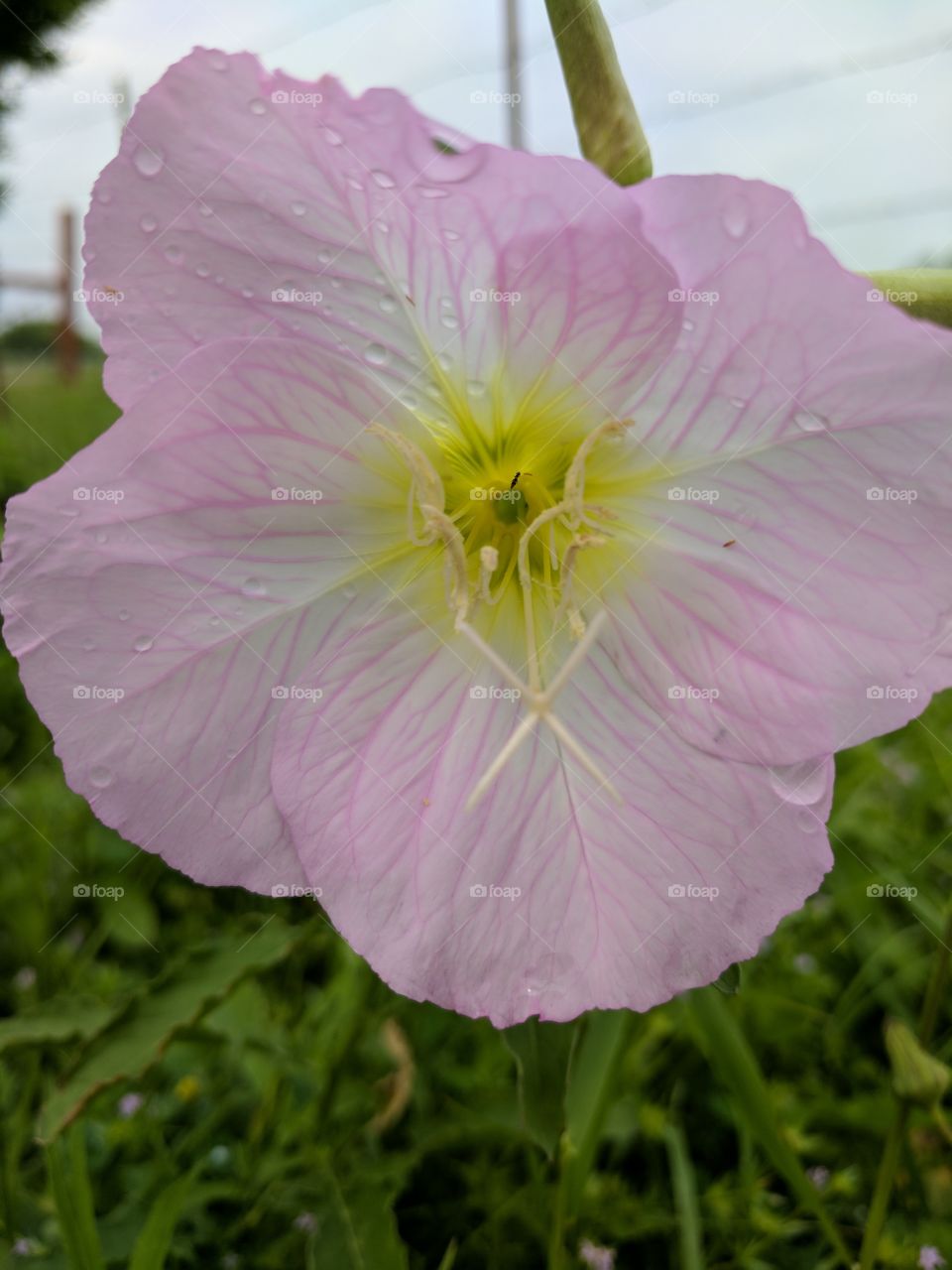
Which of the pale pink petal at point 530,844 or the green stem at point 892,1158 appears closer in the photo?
the pale pink petal at point 530,844

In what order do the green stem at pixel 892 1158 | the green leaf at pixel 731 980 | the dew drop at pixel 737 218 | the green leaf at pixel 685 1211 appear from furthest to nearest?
1. the green leaf at pixel 685 1211
2. the green stem at pixel 892 1158
3. the green leaf at pixel 731 980
4. the dew drop at pixel 737 218

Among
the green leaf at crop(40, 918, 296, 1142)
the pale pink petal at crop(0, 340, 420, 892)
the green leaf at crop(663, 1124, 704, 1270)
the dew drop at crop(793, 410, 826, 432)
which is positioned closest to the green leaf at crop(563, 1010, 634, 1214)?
the green leaf at crop(663, 1124, 704, 1270)

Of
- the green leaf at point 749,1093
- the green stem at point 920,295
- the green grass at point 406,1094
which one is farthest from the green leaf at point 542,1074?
the green stem at point 920,295

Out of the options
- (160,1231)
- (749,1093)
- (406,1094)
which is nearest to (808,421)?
(749,1093)

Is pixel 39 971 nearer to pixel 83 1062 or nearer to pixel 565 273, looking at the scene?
pixel 83 1062

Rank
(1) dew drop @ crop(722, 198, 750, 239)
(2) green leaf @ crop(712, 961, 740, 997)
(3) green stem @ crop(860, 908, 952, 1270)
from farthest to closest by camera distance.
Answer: (3) green stem @ crop(860, 908, 952, 1270)
(2) green leaf @ crop(712, 961, 740, 997)
(1) dew drop @ crop(722, 198, 750, 239)

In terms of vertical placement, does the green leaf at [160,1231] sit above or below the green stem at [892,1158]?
above

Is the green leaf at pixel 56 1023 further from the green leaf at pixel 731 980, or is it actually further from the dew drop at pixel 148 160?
the dew drop at pixel 148 160

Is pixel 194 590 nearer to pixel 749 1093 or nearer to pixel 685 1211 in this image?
pixel 749 1093

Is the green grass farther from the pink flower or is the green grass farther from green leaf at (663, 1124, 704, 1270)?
the pink flower
